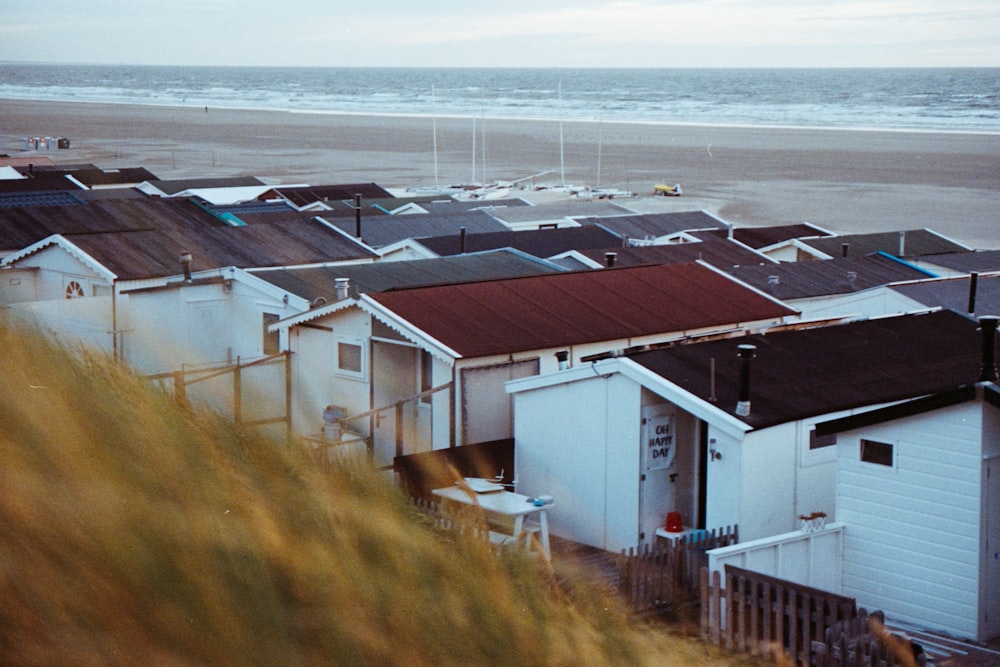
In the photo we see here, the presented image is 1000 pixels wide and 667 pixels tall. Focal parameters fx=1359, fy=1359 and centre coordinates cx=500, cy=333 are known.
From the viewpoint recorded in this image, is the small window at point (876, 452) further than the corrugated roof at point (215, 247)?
No

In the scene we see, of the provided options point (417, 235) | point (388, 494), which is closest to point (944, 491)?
point (388, 494)

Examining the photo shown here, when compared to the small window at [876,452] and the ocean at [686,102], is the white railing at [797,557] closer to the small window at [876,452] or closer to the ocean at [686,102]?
the small window at [876,452]

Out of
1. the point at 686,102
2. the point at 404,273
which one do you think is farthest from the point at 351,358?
the point at 686,102

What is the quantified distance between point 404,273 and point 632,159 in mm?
61526

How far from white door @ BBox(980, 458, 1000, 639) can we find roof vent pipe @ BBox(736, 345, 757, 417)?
2.32m

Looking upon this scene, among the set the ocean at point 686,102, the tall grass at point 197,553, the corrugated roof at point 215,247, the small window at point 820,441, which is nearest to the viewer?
the tall grass at point 197,553

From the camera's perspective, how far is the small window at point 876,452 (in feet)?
37.4

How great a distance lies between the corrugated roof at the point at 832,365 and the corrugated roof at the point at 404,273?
5763 mm

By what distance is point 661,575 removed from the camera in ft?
37.4

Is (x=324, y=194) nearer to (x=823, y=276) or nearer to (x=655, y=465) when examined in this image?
(x=823, y=276)

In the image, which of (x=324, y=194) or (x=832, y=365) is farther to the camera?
(x=324, y=194)

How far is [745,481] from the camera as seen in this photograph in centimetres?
1236

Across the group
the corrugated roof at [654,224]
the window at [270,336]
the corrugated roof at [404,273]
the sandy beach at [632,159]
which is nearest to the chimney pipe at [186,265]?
the corrugated roof at [404,273]

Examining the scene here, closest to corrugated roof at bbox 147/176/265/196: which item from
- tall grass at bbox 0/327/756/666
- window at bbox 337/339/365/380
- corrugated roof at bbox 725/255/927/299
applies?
corrugated roof at bbox 725/255/927/299
